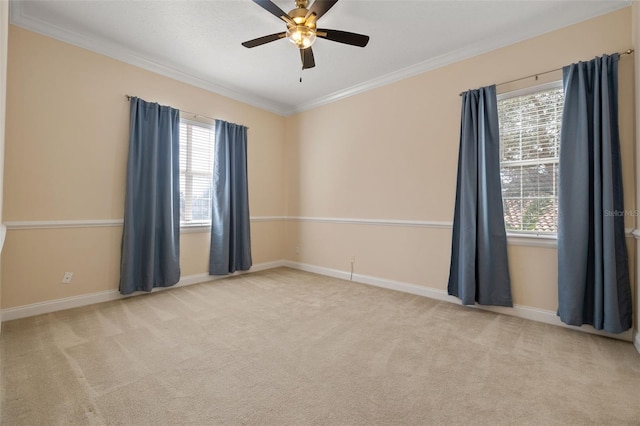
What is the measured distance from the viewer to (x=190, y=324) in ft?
8.64

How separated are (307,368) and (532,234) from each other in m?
2.53

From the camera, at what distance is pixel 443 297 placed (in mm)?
3379

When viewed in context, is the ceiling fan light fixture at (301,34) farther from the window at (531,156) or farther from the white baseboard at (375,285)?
the white baseboard at (375,285)

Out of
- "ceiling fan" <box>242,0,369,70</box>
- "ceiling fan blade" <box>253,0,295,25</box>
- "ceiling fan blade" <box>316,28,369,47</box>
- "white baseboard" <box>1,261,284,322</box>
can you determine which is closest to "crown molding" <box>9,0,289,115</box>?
"ceiling fan" <box>242,0,369,70</box>

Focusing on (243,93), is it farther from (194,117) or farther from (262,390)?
(262,390)

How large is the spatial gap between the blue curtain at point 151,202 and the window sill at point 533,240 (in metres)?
3.91

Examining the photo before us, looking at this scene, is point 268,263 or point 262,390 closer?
point 262,390

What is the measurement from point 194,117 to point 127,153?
3.43 feet

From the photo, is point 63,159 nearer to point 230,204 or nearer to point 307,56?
point 230,204

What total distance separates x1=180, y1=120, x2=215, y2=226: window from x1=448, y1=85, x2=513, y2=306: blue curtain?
135 inches

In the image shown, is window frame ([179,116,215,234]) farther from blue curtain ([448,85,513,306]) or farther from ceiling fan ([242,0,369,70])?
blue curtain ([448,85,513,306])

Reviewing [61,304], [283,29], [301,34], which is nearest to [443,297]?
[301,34]

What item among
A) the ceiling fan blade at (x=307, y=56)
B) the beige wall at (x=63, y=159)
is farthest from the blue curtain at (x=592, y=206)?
the beige wall at (x=63, y=159)

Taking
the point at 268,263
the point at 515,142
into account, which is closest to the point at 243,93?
the point at 268,263
